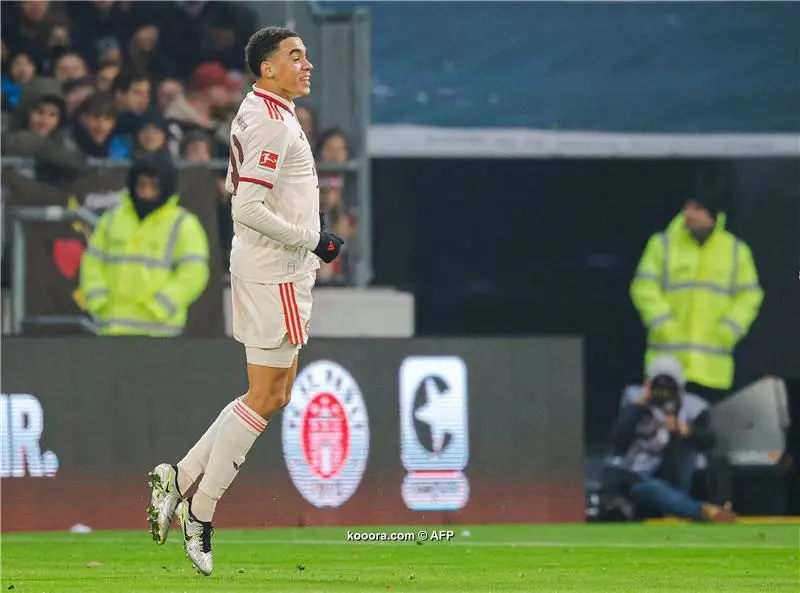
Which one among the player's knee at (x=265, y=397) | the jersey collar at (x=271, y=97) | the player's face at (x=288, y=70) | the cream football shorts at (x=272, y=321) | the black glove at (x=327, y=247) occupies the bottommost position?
the player's knee at (x=265, y=397)

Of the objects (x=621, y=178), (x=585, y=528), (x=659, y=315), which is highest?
(x=621, y=178)

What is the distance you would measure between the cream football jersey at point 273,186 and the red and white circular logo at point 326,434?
385 cm

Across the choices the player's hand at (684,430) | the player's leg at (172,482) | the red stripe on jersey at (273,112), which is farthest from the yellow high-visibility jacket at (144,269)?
the red stripe on jersey at (273,112)

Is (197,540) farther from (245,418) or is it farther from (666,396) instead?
(666,396)

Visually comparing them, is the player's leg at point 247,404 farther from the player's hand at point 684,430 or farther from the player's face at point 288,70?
the player's hand at point 684,430

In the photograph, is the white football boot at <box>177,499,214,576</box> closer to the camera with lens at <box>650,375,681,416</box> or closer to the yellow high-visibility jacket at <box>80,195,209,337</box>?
the yellow high-visibility jacket at <box>80,195,209,337</box>

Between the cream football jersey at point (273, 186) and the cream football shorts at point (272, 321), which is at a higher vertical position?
the cream football jersey at point (273, 186)

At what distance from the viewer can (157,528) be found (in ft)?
30.7

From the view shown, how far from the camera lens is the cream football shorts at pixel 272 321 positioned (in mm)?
9297

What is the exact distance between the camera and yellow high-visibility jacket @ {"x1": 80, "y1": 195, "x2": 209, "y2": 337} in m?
14.7

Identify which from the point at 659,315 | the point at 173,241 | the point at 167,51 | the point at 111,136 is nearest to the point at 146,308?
the point at 173,241

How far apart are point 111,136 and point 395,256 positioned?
3136 mm

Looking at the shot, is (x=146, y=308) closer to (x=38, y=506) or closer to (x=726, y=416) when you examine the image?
(x=38, y=506)

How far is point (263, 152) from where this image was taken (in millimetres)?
9211
